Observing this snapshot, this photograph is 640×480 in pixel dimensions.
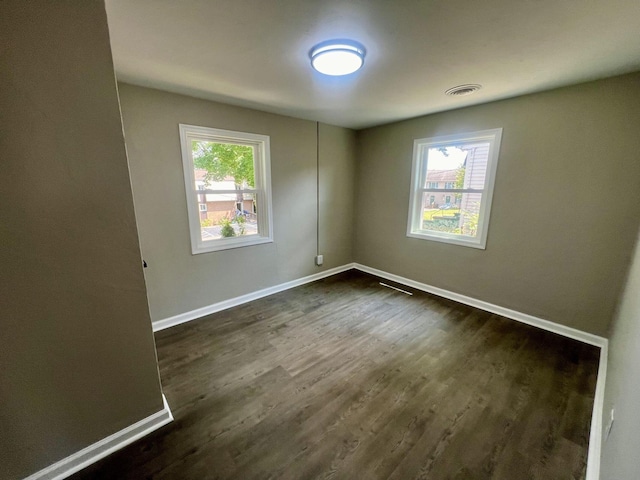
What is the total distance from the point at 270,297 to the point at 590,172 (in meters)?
3.55

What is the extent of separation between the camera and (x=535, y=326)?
104 inches

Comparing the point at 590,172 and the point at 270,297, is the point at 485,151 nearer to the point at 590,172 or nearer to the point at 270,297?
the point at 590,172

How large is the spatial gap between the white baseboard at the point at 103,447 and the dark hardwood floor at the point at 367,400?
4 centimetres

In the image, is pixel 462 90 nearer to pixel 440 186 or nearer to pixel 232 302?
pixel 440 186

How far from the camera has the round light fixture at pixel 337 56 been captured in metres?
1.51

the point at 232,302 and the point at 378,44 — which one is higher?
the point at 378,44

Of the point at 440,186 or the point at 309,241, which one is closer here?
the point at 440,186

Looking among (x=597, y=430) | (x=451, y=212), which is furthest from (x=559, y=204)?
(x=597, y=430)

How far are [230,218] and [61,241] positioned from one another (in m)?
1.92

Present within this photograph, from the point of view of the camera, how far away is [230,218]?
3.05 meters

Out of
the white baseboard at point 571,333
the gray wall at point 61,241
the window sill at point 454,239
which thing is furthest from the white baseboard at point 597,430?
the gray wall at point 61,241

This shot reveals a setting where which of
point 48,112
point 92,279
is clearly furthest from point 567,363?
point 48,112

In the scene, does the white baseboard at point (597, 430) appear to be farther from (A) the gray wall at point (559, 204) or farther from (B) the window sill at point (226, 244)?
(B) the window sill at point (226, 244)

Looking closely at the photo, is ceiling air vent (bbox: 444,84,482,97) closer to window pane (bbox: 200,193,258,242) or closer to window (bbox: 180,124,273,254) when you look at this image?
window (bbox: 180,124,273,254)
